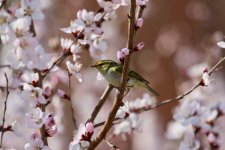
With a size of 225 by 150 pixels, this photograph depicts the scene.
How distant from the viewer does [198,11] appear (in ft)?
26.0

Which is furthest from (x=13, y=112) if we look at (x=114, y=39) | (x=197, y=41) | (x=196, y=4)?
(x=196, y=4)

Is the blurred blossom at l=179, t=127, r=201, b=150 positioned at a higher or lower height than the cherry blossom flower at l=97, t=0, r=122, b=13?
lower

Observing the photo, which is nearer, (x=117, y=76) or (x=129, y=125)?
(x=117, y=76)

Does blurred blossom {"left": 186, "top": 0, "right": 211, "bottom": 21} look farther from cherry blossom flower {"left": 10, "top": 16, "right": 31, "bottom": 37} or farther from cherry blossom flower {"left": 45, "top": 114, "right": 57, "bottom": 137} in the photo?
cherry blossom flower {"left": 45, "top": 114, "right": 57, "bottom": 137}

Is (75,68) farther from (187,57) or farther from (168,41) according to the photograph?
(168,41)

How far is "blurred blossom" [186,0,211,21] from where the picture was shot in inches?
305

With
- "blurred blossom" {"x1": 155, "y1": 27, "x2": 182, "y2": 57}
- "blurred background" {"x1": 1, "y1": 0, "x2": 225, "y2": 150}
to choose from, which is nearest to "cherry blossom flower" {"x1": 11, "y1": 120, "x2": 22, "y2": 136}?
"blurred background" {"x1": 1, "y1": 0, "x2": 225, "y2": 150}

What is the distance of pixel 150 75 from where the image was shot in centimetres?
816

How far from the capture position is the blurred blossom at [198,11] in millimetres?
7750

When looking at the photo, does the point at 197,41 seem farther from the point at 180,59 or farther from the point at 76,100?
the point at 76,100

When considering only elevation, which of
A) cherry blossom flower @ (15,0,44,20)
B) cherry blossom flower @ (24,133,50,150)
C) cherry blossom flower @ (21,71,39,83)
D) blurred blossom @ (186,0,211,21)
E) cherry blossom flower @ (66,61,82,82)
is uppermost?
blurred blossom @ (186,0,211,21)

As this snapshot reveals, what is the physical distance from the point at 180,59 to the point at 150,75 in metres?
0.93

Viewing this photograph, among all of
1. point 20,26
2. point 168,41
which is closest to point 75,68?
point 20,26

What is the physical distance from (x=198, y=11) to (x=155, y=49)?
2.77 feet
